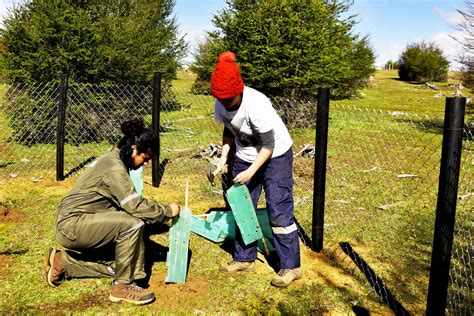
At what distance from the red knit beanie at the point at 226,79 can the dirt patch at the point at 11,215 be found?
308 cm

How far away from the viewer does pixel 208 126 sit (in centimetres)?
1180

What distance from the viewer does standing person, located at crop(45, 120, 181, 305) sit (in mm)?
3000

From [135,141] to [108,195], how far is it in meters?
0.47

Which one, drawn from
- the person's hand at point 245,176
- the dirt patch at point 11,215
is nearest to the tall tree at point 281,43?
the dirt patch at point 11,215

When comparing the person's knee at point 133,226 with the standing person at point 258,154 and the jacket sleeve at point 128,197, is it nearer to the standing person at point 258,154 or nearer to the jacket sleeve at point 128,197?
the jacket sleeve at point 128,197

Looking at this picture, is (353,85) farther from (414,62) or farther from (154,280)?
(154,280)

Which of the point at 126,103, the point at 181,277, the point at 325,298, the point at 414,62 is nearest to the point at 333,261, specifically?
the point at 325,298

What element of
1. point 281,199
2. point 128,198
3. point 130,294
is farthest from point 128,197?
point 281,199

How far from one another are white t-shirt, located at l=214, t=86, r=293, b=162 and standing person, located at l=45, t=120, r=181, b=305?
0.63 m

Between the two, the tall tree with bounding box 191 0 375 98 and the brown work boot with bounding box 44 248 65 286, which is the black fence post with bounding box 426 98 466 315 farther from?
the tall tree with bounding box 191 0 375 98

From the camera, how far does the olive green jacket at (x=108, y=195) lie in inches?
117

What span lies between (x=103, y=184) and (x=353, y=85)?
21.9 metres

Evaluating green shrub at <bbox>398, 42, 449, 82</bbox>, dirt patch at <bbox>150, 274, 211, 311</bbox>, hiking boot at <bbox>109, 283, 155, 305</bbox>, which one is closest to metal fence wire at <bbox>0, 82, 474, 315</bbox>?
dirt patch at <bbox>150, 274, 211, 311</bbox>

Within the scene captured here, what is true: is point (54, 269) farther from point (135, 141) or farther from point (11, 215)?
point (11, 215)
